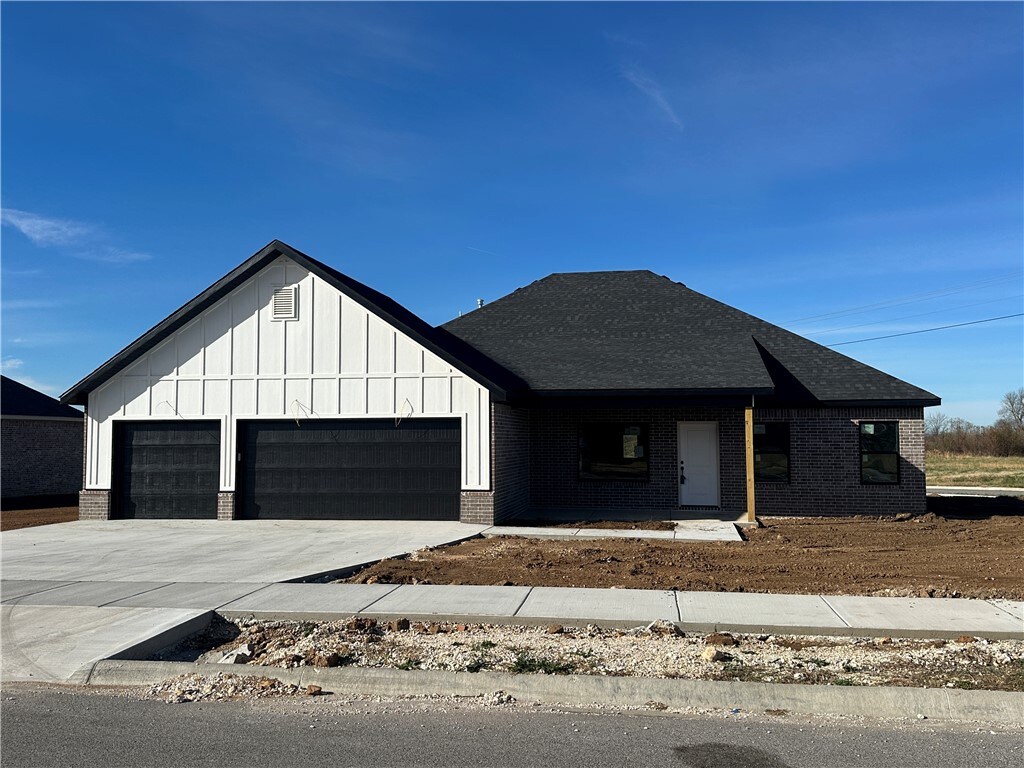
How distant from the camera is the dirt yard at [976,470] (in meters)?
35.6

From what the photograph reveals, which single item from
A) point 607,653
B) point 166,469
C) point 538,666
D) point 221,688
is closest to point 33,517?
point 166,469

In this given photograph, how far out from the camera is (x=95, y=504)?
18.8 metres

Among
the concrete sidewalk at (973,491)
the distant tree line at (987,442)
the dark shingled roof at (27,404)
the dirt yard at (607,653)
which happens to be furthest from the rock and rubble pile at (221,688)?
the distant tree line at (987,442)

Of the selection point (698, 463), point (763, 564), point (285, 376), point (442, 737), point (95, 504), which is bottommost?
point (442, 737)

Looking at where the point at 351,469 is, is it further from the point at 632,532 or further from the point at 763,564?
the point at 763,564

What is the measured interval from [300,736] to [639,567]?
6807mm

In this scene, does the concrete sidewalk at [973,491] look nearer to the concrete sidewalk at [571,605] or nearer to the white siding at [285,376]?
the white siding at [285,376]

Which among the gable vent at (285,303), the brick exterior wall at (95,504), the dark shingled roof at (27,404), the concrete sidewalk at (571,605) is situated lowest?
the concrete sidewalk at (571,605)

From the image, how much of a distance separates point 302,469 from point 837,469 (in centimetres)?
1230

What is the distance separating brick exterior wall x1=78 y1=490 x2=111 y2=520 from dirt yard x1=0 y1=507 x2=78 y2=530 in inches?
31.5

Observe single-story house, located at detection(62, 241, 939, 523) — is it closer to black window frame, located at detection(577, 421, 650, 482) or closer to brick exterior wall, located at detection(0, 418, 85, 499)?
black window frame, located at detection(577, 421, 650, 482)

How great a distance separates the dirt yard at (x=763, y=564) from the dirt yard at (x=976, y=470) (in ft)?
71.8

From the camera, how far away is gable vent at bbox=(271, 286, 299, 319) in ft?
59.8

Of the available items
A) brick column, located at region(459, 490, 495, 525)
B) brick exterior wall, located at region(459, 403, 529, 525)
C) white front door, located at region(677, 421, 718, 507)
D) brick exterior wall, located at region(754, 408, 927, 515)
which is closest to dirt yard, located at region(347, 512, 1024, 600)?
brick column, located at region(459, 490, 495, 525)
